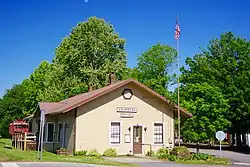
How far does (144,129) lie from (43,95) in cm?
2684

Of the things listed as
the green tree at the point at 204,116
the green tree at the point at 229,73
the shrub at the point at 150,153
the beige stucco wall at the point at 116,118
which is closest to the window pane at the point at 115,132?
the beige stucco wall at the point at 116,118

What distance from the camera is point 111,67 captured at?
48.3 meters

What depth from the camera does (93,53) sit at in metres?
48.7

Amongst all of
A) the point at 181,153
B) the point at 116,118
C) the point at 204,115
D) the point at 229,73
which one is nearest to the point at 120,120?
the point at 116,118

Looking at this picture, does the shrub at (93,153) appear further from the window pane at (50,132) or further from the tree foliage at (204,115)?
the tree foliage at (204,115)

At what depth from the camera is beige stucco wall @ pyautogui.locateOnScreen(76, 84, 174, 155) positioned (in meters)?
26.0

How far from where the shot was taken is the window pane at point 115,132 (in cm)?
2677

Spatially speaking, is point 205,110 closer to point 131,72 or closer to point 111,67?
point 111,67

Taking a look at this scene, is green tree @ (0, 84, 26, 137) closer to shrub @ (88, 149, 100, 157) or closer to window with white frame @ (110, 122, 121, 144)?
window with white frame @ (110, 122, 121, 144)

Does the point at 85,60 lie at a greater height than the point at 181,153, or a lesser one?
greater

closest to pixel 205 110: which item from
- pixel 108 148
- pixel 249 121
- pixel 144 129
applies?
pixel 144 129

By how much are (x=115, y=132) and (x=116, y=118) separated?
106cm

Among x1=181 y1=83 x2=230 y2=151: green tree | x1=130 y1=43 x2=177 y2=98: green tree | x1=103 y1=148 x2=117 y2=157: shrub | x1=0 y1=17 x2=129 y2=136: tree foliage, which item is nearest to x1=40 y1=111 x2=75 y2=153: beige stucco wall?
x1=103 y1=148 x2=117 y2=157: shrub

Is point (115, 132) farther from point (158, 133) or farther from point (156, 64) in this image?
point (156, 64)
